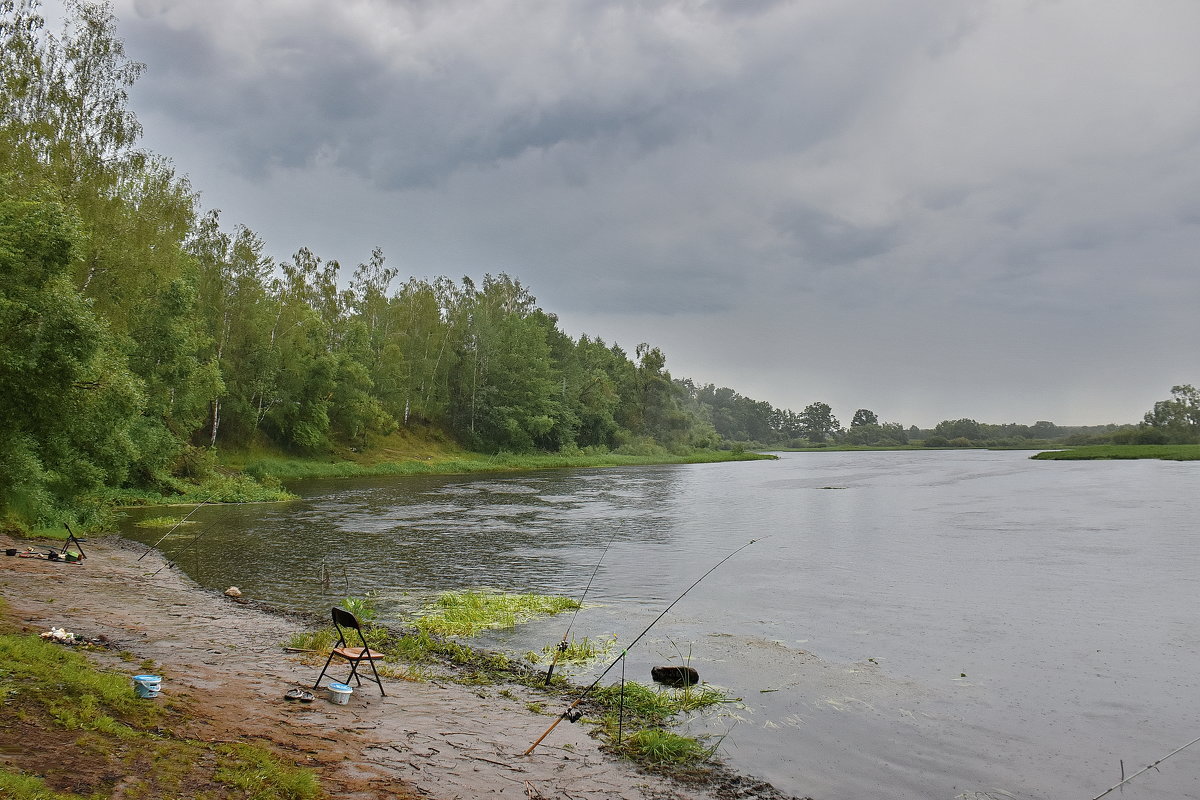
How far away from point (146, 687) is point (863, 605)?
15.2m

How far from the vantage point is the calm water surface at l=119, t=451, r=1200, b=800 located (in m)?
9.35

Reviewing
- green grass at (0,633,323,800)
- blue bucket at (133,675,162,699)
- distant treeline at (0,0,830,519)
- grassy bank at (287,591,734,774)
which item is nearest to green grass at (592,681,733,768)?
grassy bank at (287,591,734,774)

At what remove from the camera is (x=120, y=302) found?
101 ft

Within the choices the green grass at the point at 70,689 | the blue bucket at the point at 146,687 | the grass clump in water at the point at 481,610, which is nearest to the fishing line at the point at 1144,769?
the grass clump in water at the point at 481,610

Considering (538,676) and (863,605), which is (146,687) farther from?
(863,605)

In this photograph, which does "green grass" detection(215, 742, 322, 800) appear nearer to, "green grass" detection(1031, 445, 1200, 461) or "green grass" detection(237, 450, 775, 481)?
"green grass" detection(237, 450, 775, 481)

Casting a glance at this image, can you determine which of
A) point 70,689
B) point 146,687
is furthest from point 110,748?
point 146,687


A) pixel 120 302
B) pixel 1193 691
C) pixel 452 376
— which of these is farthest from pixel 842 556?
pixel 452 376

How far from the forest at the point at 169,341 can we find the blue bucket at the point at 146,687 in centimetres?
1104

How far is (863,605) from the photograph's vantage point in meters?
17.8

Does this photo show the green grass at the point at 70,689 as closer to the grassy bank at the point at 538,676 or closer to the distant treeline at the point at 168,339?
the grassy bank at the point at 538,676

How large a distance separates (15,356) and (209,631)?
26.1 ft

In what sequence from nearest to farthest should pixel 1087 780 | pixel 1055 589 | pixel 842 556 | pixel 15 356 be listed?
1. pixel 1087 780
2. pixel 15 356
3. pixel 1055 589
4. pixel 842 556

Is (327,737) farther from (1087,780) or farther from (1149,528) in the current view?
(1149,528)
